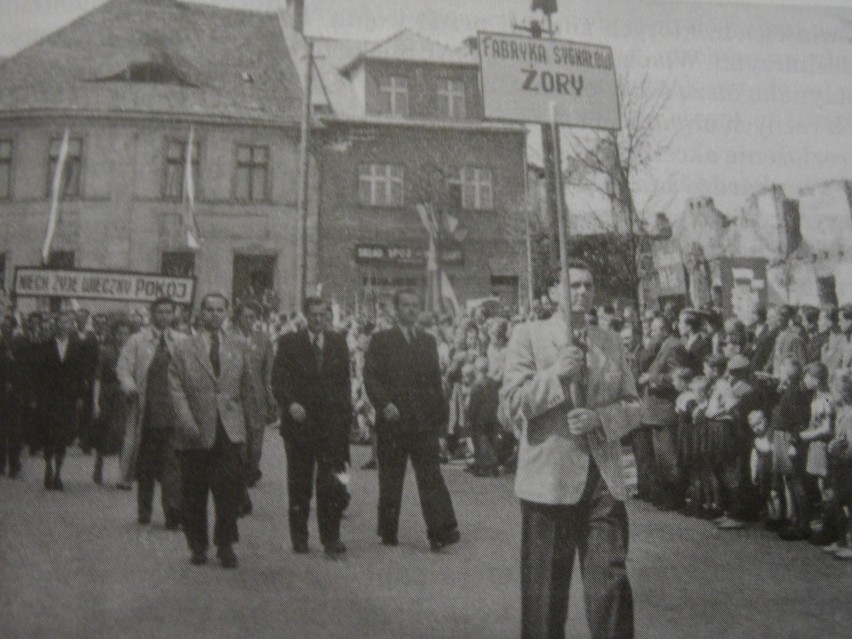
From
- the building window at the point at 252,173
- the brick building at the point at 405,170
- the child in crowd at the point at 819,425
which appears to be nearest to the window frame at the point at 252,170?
the building window at the point at 252,173

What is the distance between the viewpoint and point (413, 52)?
16.7ft

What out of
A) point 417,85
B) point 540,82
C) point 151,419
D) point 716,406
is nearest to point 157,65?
point 540,82

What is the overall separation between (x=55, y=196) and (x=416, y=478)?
2.22 meters

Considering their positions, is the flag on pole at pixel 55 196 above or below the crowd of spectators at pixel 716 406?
above

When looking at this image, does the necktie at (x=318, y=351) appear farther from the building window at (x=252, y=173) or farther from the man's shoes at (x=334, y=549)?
the man's shoes at (x=334, y=549)

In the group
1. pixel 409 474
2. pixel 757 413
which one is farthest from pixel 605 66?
pixel 409 474

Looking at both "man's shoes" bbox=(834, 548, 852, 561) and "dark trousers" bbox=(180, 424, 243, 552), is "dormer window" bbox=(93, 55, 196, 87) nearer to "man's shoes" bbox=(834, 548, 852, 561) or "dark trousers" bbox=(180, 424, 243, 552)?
"dark trousers" bbox=(180, 424, 243, 552)

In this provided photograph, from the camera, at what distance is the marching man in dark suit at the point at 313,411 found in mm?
4328

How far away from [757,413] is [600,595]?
294 cm

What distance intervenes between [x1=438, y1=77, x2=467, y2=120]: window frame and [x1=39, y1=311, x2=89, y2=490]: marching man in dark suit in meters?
2.16

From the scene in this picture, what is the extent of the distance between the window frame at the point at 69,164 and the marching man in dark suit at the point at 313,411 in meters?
1.24

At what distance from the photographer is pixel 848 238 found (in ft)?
15.4

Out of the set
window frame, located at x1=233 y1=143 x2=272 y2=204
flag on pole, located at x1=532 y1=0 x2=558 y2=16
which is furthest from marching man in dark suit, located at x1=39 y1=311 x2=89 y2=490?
flag on pole, located at x1=532 y1=0 x2=558 y2=16

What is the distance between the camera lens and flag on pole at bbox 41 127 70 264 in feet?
11.1
